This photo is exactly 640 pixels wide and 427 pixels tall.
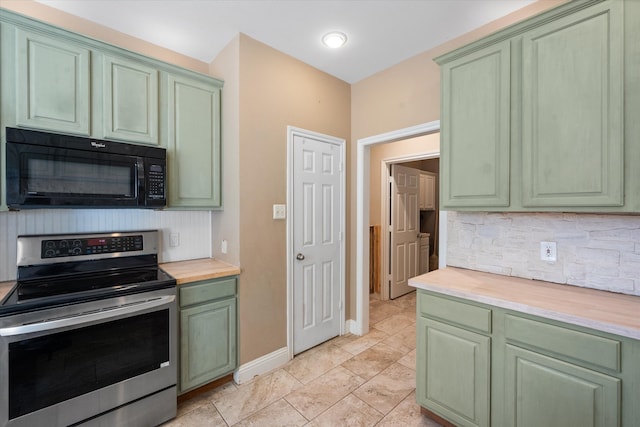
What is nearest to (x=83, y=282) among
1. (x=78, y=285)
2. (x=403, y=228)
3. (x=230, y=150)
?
(x=78, y=285)

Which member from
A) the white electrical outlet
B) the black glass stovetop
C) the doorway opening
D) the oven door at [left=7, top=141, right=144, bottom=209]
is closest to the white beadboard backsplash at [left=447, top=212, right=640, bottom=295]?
the white electrical outlet

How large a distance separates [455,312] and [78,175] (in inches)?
95.4

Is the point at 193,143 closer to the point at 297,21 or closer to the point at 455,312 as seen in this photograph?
the point at 297,21

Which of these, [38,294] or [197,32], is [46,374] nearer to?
[38,294]

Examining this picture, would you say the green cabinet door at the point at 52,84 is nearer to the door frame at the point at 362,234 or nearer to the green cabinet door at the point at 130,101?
the green cabinet door at the point at 130,101

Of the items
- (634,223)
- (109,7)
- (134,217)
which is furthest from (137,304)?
(634,223)

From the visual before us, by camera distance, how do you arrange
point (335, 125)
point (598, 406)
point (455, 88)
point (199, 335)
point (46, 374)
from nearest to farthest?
point (598, 406), point (46, 374), point (455, 88), point (199, 335), point (335, 125)

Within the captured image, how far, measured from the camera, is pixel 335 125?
286cm

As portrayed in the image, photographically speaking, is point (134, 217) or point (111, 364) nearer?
point (111, 364)

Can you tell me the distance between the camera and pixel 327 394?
2.05 meters

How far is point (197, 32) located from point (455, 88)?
6.38 ft

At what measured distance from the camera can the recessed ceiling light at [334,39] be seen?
2156 mm

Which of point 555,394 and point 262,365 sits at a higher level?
point 555,394

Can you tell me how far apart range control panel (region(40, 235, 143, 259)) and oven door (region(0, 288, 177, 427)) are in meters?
0.60
